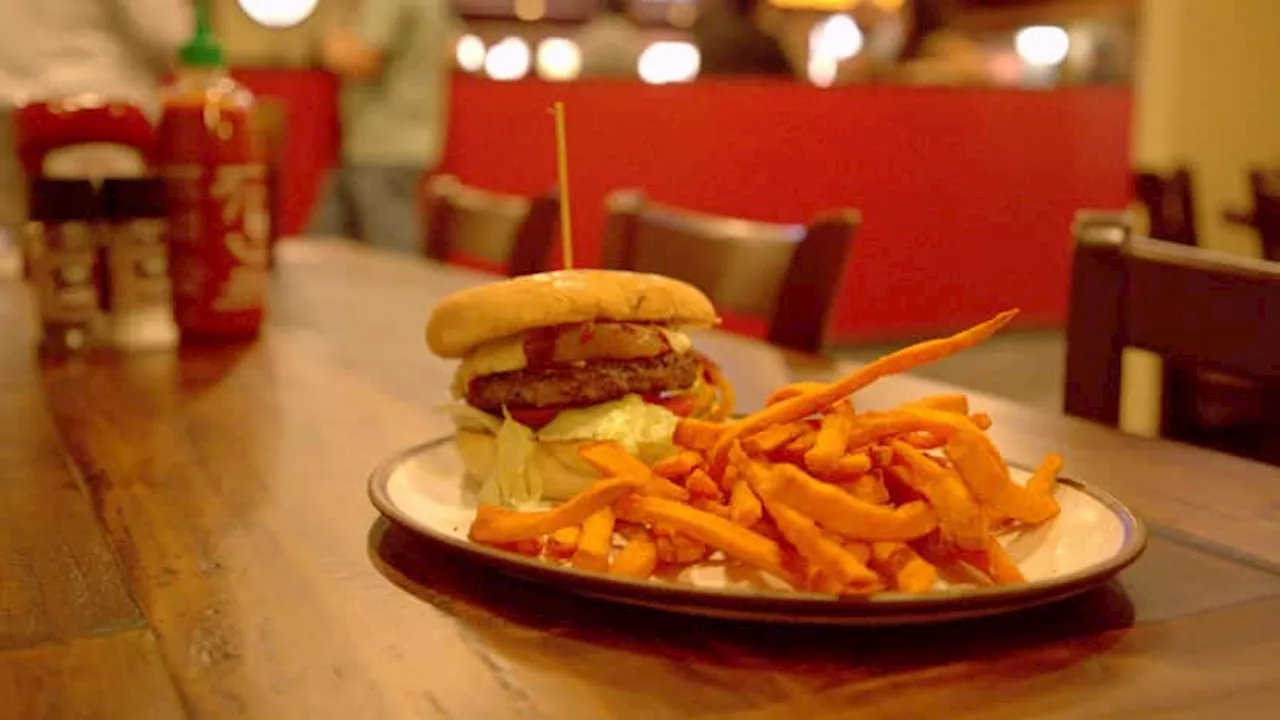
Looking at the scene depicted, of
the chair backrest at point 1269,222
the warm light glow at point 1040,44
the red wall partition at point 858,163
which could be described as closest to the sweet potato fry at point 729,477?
the chair backrest at point 1269,222

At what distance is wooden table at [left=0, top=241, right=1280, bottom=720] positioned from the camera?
64 cm

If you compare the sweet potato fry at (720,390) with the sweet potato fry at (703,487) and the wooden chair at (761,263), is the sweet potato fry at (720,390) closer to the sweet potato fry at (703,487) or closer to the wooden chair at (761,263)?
the sweet potato fry at (703,487)

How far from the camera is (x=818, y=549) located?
0.68 meters

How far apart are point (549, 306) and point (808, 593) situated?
1.04 feet

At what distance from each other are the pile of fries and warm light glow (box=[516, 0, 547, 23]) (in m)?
10.5

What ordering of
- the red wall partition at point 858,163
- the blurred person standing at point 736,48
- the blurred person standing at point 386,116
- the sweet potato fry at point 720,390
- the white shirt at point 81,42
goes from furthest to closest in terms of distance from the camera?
the blurred person standing at point 736,48, the red wall partition at point 858,163, the blurred person standing at point 386,116, the white shirt at point 81,42, the sweet potato fry at point 720,390

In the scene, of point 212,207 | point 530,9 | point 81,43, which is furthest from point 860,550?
point 530,9

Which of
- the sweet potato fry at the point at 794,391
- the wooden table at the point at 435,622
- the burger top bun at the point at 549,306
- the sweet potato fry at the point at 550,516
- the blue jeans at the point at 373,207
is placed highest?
the burger top bun at the point at 549,306

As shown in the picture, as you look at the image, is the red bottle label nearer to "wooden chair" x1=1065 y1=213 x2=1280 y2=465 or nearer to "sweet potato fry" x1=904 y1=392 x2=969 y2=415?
"wooden chair" x1=1065 y1=213 x2=1280 y2=465

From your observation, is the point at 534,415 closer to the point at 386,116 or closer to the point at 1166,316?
the point at 1166,316

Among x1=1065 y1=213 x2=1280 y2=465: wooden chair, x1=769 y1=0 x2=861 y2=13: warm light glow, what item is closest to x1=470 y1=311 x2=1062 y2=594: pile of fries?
x1=1065 y1=213 x2=1280 y2=465: wooden chair

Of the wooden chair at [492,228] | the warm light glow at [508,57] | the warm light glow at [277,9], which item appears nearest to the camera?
the wooden chair at [492,228]

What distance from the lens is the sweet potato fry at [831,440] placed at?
726 mm

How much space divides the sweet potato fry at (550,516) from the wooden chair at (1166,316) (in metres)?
0.70
